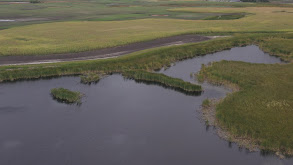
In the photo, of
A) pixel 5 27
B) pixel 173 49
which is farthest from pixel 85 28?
pixel 173 49

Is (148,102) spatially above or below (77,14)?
below

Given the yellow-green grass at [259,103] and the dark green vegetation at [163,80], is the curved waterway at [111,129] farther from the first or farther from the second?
the yellow-green grass at [259,103]

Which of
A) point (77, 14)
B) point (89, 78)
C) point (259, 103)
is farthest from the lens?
point (77, 14)

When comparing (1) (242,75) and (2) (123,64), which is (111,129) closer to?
(2) (123,64)

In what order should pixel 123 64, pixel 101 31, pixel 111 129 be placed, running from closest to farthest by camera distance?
pixel 111 129 → pixel 123 64 → pixel 101 31

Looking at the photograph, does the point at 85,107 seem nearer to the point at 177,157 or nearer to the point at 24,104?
the point at 24,104

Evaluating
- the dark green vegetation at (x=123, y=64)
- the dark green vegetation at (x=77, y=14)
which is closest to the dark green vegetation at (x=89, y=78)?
the dark green vegetation at (x=123, y=64)

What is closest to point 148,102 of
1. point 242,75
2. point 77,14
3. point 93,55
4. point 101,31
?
point 242,75
